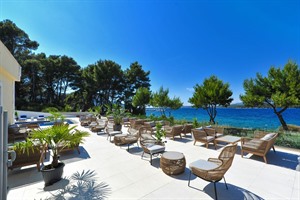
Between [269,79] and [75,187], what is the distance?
38.3 ft

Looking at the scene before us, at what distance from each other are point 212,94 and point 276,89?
3640 mm

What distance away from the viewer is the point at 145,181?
348 cm

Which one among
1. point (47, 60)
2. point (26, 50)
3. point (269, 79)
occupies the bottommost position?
point (269, 79)

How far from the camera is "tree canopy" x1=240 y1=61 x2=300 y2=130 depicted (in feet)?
26.3

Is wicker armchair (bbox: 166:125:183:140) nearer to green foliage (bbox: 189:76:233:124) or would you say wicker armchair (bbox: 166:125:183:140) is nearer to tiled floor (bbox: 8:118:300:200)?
tiled floor (bbox: 8:118:300:200)

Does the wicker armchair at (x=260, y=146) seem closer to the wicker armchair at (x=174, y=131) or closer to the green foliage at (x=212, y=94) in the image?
the wicker armchair at (x=174, y=131)

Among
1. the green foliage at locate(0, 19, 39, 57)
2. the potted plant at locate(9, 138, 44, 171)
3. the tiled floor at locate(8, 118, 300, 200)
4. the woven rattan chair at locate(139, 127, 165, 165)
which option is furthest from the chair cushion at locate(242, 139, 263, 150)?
the green foliage at locate(0, 19, 39, 57)

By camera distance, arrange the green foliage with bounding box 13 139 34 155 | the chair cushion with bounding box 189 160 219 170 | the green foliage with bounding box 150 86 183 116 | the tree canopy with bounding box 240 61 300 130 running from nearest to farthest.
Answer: the chair cushion with bounding box 189 160 219 170
the green foliage with bounding box 13 139 34 155
the tree canopy with bounding box 240 61 300 130
the green foliage with bounding box 150 86 183 116

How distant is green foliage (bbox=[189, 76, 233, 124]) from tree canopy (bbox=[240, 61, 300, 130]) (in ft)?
3.58

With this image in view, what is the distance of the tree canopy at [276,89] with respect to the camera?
8.02 meters

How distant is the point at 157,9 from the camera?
11.0 metres

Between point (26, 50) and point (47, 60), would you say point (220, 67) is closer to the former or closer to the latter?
point (47, 60)

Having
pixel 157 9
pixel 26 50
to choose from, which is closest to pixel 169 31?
pixel 157 9

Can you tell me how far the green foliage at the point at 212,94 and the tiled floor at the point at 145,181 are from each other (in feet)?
18.4
